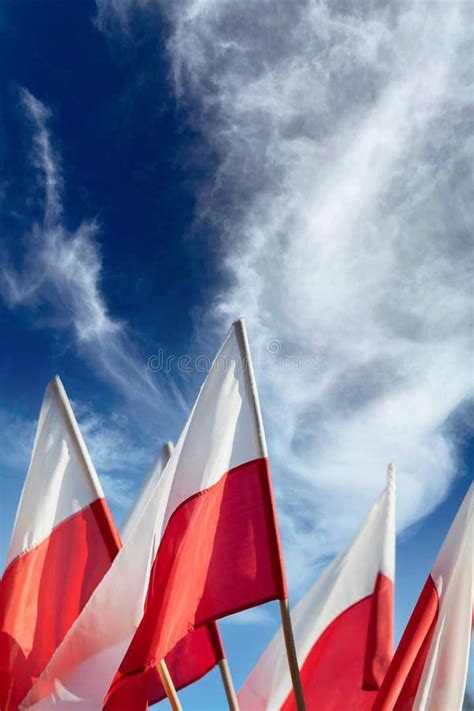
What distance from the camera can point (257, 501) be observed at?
9070 millimetres

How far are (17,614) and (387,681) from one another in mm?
5431

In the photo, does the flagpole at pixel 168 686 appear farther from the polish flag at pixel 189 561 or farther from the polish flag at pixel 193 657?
the polish flag at pixel 193 657

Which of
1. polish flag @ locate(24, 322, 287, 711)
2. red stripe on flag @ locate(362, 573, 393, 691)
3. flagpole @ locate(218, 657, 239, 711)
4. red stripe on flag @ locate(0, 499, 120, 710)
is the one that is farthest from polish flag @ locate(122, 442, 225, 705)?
polish flag @ locate(24, 322, 287, 711)

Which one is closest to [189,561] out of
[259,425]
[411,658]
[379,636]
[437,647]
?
[259,425]

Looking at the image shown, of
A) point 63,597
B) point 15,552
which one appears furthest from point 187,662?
point 15,552

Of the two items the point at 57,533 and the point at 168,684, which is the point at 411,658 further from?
the point at 57,533

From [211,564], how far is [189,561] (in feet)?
0.99

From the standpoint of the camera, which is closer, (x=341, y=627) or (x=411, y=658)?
(x=411, y=658)

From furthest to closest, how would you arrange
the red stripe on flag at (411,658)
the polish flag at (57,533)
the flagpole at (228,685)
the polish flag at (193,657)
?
1. the polish flag at (193,657)
2. the polish flag at (57,533)
3. the flagpole at (228,685)
4. the red stripe on flag at (411,658)

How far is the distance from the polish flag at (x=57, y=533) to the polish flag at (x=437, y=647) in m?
4.54

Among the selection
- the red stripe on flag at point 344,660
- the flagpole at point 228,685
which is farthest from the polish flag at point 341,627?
the flagpole at point 228,685

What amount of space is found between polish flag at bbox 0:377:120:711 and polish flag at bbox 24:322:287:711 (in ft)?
5.55

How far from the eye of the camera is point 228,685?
10.5 metres

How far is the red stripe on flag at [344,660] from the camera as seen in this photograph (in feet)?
39.0
